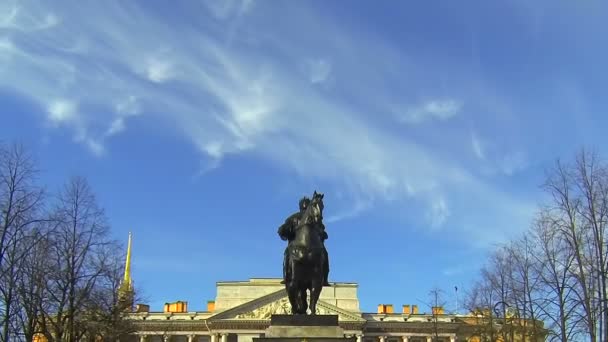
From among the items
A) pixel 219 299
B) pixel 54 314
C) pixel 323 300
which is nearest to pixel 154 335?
pixel 219 299

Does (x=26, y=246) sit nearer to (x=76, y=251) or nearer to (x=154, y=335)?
(x=76, y=251)

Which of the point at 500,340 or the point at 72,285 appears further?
the point at 500,340

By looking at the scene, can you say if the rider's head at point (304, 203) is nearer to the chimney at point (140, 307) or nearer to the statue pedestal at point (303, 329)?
the statue pedestal at point (303, 329)

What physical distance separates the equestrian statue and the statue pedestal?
366mm

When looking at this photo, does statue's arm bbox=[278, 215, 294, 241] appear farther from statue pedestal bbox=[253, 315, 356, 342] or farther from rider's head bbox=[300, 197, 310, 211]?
statue pedestal bbox=[253, 315, 356, 342]

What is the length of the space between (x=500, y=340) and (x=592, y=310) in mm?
22492

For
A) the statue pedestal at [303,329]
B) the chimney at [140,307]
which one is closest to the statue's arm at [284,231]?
the statue pedestal at [303,329]

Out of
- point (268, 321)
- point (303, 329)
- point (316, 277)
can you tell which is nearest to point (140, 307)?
point (268, 321)

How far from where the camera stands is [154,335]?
293ft

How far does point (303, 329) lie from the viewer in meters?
13.3

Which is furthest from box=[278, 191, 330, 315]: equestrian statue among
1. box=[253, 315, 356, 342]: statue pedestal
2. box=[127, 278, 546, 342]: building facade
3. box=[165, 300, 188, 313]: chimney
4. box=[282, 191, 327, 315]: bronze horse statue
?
box=[165, 300, 188, 313]: chimney

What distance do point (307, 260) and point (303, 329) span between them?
1476mm

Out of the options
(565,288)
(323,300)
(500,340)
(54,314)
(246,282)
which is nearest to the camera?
(565,288)

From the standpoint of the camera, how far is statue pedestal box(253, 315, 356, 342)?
43.0 ft
